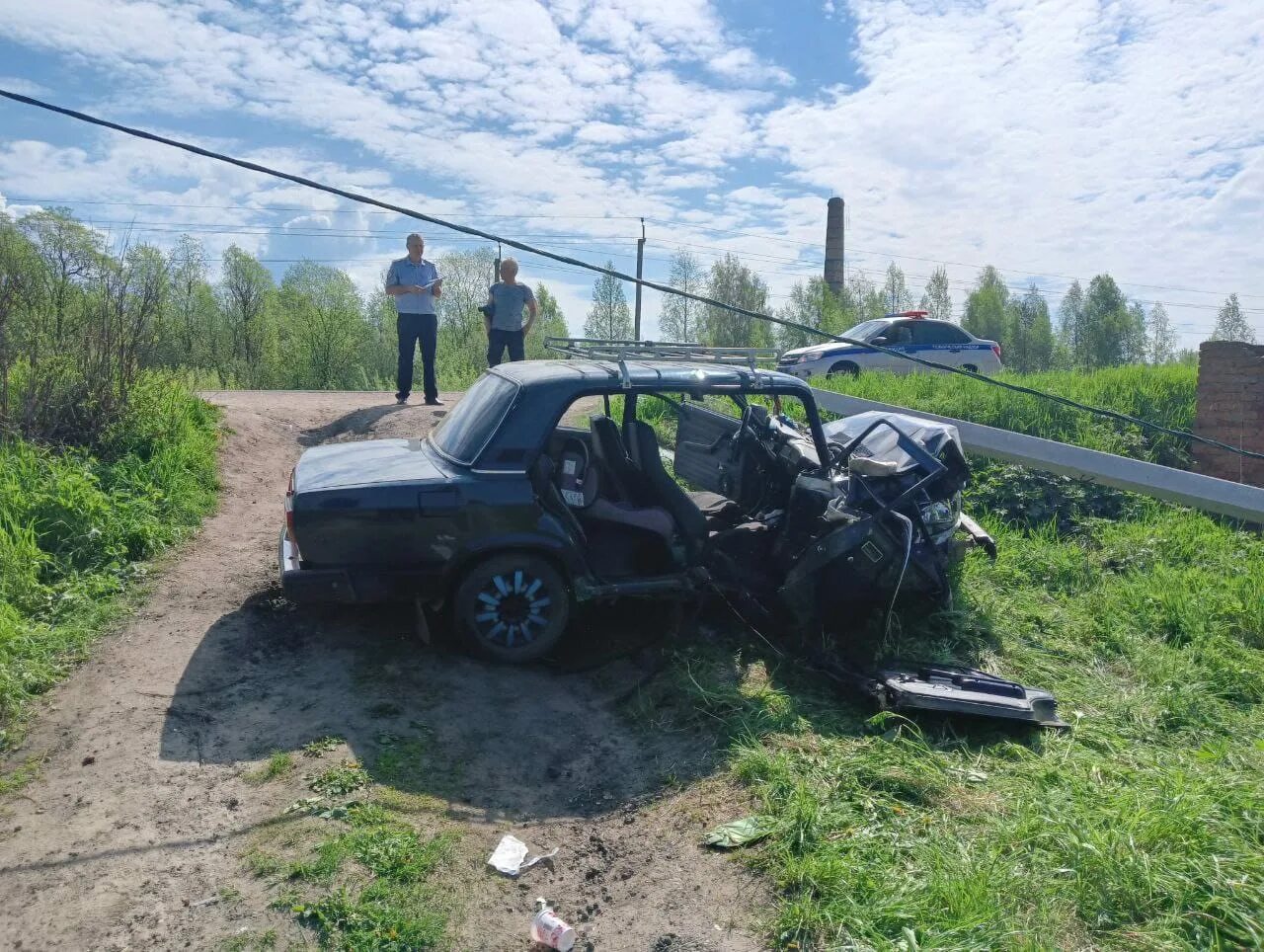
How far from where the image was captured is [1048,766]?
13.3 feet

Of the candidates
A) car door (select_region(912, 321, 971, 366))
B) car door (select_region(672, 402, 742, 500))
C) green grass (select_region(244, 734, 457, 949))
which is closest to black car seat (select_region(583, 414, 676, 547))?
car door (select_region(672, 402, 742, 500))

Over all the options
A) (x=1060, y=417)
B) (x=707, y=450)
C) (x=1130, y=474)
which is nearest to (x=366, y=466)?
(x=707, y=450)

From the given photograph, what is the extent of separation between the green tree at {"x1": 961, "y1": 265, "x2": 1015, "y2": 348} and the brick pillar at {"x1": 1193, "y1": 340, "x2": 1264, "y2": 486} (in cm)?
5817

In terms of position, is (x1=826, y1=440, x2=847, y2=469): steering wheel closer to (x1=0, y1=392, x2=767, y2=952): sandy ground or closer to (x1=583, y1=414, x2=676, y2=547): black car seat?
(x1=583, y1=414, x2=676, y2=547): black car seat

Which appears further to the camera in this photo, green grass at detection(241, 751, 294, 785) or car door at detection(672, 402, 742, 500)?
car door at detection(672, 402, 742, 500)

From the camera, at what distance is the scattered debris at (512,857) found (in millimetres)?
3250

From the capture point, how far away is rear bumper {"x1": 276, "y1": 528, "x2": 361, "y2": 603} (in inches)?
176

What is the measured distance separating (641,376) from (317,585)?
2029 mm

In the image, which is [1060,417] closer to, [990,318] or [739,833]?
[739,833]

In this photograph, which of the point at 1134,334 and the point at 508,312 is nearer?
the point at 508,312

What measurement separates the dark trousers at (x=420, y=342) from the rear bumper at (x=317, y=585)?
225 inches

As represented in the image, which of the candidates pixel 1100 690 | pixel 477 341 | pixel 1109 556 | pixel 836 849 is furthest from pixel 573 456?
pixel 477 341

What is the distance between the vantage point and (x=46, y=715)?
4.16 meters

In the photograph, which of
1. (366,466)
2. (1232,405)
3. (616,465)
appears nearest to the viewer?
(366,466)
